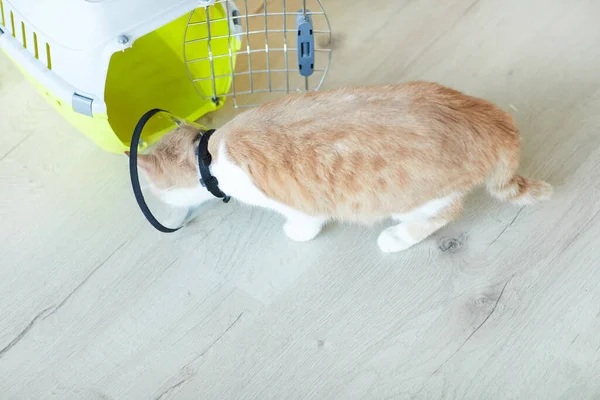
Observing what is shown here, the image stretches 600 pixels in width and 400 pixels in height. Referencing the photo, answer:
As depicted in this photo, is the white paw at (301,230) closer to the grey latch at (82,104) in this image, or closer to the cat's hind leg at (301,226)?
the cat's hind leg at (301,226)

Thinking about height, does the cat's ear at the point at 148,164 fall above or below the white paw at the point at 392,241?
above

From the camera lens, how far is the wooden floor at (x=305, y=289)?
1.07m

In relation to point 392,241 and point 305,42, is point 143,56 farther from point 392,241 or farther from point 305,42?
point 392,241

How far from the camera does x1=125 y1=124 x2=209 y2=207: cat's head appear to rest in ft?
3.30

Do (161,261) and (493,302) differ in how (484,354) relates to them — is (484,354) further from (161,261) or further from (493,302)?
(161,261)

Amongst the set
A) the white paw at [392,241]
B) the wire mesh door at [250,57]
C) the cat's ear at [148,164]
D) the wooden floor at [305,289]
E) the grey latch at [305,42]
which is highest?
the grey latch at [305,42]

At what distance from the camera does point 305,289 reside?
114cm

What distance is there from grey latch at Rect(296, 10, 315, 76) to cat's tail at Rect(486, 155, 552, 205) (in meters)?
0.43

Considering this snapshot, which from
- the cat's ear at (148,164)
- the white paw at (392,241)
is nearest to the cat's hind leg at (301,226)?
the white paw at (392,241)

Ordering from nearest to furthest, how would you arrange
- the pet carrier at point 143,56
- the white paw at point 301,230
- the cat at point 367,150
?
1. the cat at point 367,150
2. the pet carrier at point 143,56
3. the white paw at point 301,230

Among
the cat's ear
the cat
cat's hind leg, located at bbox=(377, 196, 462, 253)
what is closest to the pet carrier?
the cat's ear

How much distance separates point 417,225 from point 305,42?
424 millimetres

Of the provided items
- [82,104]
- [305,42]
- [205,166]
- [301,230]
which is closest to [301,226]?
[301,230]

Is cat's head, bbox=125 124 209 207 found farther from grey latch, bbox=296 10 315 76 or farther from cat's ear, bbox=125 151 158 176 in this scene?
grey latch, bbox=296 10 315 76
